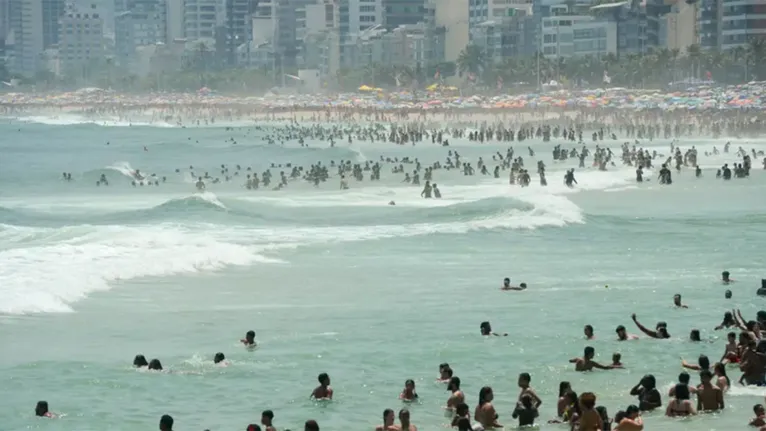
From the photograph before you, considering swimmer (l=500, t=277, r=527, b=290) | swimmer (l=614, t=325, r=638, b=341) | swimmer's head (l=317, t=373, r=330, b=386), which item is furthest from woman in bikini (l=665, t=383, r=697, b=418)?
swimmer (l=500, t=277, r=527, b=290)

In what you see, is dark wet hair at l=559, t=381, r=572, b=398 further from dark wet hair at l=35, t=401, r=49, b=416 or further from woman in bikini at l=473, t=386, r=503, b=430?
dark wet hair at l=35, t=401, r=49, b=416

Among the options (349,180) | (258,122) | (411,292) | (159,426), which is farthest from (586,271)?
(258,122)

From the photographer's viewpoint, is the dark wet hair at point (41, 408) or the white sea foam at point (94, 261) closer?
the dark wet hair at point (41, 408)

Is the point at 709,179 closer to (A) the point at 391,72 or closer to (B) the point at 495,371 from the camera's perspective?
(B) the point at 495,371

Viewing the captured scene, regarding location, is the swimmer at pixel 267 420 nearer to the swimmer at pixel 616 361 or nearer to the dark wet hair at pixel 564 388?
the dark wet hair at pixel 564 388

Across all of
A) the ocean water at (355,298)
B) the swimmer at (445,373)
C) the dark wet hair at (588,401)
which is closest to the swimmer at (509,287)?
the ocean water at (355,298)
